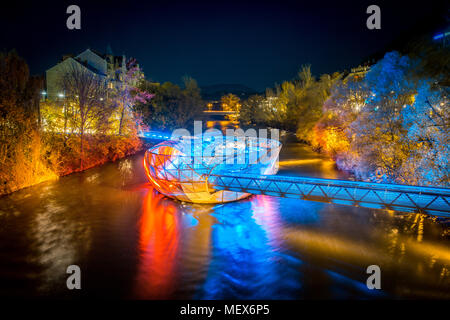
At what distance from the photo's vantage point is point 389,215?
12953 millimetres

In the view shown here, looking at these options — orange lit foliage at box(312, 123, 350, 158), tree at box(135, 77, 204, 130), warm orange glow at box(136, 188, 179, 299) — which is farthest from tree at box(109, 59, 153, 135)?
orange lit foliage at box(312, 123, 350, 158)

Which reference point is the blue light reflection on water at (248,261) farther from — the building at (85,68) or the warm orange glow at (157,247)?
the building at (85,68)

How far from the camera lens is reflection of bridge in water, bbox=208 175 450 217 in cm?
907

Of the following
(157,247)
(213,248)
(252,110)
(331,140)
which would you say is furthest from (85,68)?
(252,110)

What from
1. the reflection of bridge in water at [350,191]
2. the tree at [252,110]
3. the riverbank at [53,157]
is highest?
the tree at [252,110]

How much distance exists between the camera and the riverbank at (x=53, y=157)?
15.8 metres

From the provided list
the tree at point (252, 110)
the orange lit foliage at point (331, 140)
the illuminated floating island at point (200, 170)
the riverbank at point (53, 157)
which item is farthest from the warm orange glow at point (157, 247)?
the tree at point (252, 110)

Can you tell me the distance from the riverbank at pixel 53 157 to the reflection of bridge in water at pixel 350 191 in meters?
11.6

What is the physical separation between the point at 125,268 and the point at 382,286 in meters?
7.61

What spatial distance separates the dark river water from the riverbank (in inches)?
55.0

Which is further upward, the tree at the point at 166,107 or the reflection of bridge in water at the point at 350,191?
the tree at the point at 166,107

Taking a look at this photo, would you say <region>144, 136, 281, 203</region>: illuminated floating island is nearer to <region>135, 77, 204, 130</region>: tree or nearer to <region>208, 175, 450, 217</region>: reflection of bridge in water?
<region>208, 175, 450, 217</region>: reflection of bridge in water
